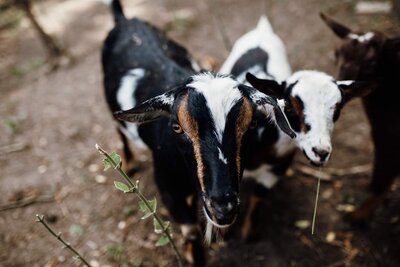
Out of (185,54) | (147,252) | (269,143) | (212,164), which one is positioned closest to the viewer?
(212,164)

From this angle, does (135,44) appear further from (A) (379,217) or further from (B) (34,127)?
(A) (379,217)

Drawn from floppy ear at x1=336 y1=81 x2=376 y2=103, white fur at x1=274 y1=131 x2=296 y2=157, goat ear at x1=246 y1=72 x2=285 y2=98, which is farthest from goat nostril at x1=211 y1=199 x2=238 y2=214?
floppy ear at x1=336 y1=81 x2=376 y2=103

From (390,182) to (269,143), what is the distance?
1.17 meters

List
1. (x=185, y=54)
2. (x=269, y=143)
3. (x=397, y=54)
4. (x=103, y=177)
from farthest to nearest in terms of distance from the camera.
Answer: (x=103, y=177), (x=185, y=54), (x=397, y=54), (x=269, y=143)

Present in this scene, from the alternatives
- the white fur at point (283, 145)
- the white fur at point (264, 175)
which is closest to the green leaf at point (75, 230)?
the white fur at point (264, 175)

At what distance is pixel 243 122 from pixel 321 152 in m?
0.65

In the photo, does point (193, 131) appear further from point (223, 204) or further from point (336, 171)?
point (336, 171)

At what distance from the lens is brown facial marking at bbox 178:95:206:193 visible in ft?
6.39

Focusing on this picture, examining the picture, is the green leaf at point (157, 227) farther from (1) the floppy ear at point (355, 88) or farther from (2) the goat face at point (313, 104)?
(1) the floppy ear at point (355, 88)

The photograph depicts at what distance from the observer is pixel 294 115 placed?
8.32 ft

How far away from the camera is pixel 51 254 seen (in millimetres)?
3277

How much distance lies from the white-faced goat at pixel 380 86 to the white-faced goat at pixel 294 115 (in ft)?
1.74

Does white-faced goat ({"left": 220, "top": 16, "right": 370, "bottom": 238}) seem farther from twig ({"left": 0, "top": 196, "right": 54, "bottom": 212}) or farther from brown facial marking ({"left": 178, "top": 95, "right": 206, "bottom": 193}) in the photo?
twig ({"left": 0, "top": 196, "right": 54, "bottom": 212})

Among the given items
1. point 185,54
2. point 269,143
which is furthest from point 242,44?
point 269,143
